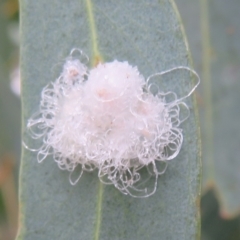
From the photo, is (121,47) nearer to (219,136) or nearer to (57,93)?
(57,93)

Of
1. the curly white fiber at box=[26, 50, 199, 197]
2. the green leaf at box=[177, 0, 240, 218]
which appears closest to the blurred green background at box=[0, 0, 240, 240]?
the green leaf at box=[177, 0, 240, 218]

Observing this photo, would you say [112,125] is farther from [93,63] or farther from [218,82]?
[218,82]

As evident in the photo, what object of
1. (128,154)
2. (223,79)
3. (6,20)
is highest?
(6,20)

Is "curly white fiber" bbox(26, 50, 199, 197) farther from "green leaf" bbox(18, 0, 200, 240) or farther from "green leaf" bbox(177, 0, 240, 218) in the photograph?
"green leaf" bbox(177, 0, 240, 218)

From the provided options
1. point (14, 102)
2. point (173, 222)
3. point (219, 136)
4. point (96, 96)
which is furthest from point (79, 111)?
point (14, 102)

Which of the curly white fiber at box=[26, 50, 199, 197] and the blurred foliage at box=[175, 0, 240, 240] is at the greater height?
the blurred foliage at box=[175, 0, 240, 240]

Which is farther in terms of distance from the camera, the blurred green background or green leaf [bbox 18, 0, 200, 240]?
the blurred green background

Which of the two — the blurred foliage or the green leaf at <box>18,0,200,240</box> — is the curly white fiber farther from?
the blurred foliage
